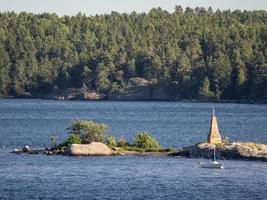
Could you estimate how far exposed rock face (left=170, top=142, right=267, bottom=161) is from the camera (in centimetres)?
9300

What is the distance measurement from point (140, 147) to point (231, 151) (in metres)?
10.9

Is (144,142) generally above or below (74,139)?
below

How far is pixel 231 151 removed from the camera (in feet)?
309

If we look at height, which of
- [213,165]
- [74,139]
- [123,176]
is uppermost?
[74,139]

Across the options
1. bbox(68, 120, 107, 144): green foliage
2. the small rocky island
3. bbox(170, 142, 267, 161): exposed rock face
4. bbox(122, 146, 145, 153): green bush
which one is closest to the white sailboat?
bbox(170, 142, 267, 161): exposed rock face

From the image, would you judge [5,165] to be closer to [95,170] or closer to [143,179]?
[95,170]

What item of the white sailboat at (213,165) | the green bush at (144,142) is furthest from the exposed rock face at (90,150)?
the white sailboat at (213,165)

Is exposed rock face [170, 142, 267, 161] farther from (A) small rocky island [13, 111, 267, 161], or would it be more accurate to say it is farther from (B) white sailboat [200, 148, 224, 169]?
(B) white sailboat [200, 148, 224, 169]

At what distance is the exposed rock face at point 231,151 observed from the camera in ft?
305

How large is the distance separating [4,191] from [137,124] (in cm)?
8465

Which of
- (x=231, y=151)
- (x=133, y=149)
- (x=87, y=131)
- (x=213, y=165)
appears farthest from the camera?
(x=87, y=131)

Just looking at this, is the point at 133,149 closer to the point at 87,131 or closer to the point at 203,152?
the point at 87,131

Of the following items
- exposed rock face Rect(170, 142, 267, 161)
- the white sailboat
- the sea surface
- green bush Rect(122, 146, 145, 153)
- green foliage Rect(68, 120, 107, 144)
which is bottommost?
the sea surface

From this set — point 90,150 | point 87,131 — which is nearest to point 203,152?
point 90,150
